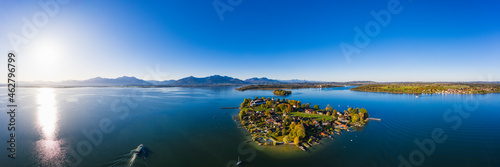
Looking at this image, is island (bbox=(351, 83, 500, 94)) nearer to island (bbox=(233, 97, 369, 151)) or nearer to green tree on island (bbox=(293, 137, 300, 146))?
island (bbox=(233, 97, 369, 151))

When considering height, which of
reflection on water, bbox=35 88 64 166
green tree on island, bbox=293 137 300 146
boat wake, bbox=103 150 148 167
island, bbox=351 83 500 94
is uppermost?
island, bbox=351 83 500 94

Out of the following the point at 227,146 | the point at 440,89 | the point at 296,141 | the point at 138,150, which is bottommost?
the point at 227,146

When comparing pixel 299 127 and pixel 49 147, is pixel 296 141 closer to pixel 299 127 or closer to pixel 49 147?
pixel 299 127

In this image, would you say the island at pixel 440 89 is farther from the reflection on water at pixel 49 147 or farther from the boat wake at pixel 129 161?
the reflection on water at pixel 49 147

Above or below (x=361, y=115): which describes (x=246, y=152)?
below

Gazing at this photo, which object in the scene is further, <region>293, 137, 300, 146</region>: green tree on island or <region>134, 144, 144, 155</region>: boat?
<region>293, 137, 300, 146</region>: green tree on island

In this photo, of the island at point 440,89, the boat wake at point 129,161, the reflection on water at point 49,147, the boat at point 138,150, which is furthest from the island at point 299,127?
the island at point 440,89

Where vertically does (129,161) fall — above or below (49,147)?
below

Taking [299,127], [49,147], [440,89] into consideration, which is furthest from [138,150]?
[440,89]

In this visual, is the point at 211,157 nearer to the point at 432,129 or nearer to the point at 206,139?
the point at 206,139

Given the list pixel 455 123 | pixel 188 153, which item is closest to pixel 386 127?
pixel 455 123

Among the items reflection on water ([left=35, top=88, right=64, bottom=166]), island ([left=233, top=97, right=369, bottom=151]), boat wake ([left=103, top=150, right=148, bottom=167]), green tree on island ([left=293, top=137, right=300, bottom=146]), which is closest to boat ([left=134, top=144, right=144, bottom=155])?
boat wake ([left=103, top=150, right=148, bottom=167])
